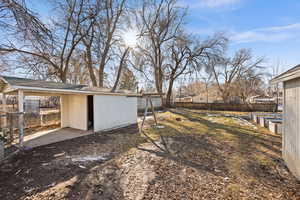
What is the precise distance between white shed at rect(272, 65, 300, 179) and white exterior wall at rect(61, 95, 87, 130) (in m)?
7.09

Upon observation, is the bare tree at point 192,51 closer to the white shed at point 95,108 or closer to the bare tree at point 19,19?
the white shed at point 95,108

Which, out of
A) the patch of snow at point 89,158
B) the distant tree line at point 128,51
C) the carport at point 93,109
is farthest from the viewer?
the distant tree line at point 128,51

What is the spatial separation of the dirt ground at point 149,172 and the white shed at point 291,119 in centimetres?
30

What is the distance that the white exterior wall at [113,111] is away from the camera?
6512mm

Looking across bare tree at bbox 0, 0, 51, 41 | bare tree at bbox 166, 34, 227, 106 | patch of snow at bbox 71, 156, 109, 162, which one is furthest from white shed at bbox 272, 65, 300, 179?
bare tree at bbox 166, 34, 227, 106

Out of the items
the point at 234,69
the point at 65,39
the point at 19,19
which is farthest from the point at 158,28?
the point at 19,19

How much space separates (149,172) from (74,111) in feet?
19.0

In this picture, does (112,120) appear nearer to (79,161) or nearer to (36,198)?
(79,161)

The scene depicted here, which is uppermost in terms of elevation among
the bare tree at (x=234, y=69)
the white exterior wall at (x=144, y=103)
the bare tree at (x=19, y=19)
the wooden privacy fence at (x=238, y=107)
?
the bare tree at (x=234, y=69)

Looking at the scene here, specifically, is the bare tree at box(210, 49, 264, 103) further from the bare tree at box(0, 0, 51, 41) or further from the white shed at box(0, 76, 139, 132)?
the bare tree at box(0, 0, 51, 41)

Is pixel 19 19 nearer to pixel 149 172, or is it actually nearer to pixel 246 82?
pixel 149 172

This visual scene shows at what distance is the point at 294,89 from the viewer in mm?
2799

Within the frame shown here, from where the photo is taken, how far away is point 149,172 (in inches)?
117

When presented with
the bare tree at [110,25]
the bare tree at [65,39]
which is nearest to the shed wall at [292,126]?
the bare tree at [65,39]
